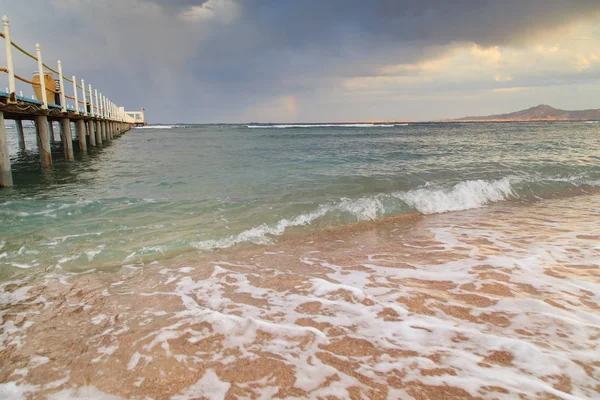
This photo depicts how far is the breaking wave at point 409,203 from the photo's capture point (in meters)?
5.68

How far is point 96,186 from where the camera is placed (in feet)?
30.6

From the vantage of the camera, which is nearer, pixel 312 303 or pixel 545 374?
pixel 545 374

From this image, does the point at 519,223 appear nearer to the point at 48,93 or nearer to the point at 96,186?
the point at 96,186

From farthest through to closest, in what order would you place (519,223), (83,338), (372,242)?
1. (519,223)
2. (372,242)
3. (83,338)

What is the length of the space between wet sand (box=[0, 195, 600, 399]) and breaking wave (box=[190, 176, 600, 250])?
0.78m

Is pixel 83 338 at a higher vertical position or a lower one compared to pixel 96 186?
lower

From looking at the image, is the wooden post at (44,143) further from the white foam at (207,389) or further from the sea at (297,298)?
the white foam at (207,389)

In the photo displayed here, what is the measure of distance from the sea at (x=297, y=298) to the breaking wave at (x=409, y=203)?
0.05 meters

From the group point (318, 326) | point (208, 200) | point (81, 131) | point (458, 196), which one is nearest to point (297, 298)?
point (318, 326)

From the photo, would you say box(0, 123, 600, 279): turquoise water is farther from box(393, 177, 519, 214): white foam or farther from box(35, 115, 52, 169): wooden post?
box(35, 115, 52, 169): wooden post

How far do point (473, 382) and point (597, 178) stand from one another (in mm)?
12724

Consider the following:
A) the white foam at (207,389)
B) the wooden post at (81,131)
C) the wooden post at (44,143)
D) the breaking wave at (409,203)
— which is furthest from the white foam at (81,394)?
the wooden post at (81,131)

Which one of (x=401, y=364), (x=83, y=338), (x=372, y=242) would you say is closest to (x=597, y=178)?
(x=372, y=242)

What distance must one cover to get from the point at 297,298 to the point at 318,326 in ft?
1.93
